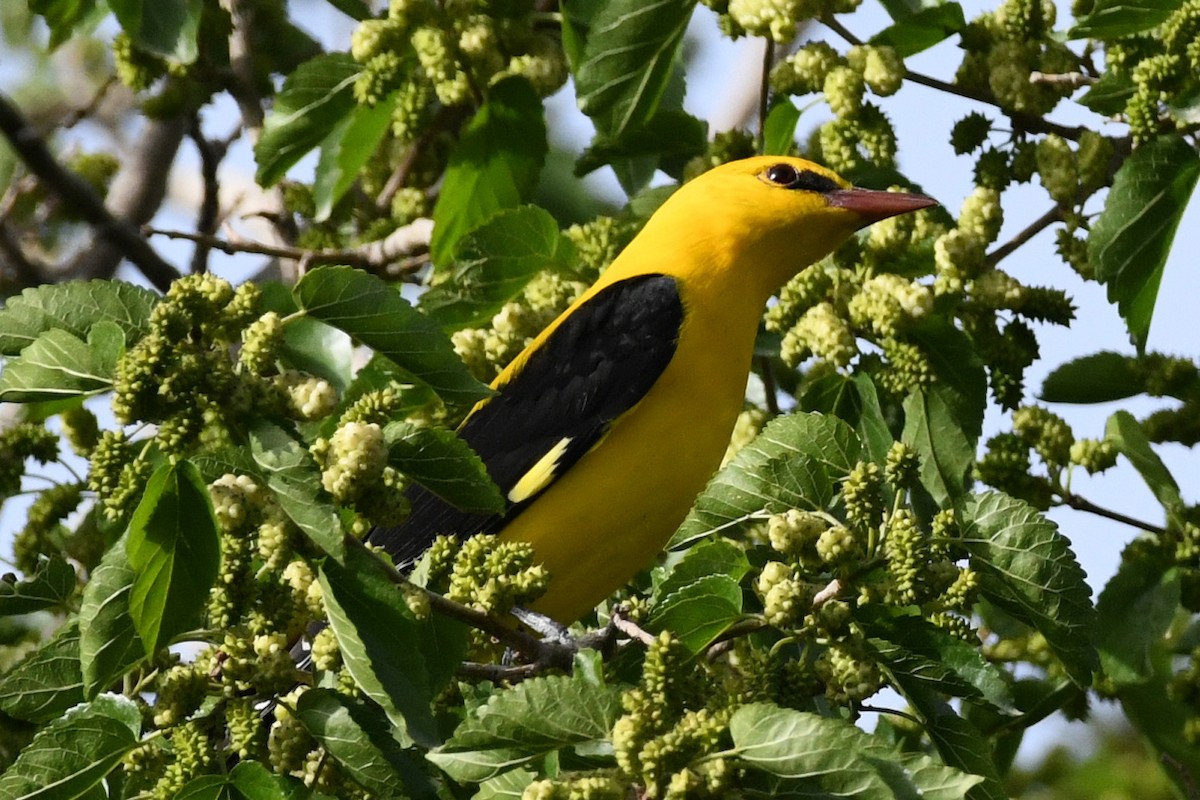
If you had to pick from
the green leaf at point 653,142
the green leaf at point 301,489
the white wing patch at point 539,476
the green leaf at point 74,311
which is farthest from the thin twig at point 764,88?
the green leaf at point 301,489

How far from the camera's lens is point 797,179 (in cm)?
448

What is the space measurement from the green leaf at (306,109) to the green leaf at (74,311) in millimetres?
1919

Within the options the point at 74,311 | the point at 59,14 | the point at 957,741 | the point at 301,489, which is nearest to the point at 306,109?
the point at 59,14

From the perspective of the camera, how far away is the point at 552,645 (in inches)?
116

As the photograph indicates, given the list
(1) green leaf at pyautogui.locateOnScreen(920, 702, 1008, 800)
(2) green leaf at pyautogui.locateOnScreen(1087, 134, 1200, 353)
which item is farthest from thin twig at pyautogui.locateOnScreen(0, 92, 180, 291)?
(1) green leaf at pyautogui.locateOnScreen(920, 702, 1008, 800)

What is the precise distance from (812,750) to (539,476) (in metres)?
1.86

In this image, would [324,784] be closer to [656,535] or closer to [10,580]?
[10,580]

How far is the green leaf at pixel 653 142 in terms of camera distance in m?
4.46

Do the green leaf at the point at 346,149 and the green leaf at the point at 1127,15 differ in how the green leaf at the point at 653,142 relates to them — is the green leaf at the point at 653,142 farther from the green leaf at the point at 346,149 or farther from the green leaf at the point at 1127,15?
the green leaf at the point at 1127,15

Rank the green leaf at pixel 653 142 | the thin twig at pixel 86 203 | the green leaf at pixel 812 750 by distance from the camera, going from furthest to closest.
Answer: the thin twig at pixel 86 203, the green leaf at pixel 653 142, the green leaf at pixel 812 750

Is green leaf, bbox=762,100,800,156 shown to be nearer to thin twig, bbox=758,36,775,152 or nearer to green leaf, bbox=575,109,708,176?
thin twig, bbox=758,36,775,152

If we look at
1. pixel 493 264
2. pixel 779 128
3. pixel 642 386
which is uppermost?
pixel 779 128

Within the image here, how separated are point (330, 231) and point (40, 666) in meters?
2.70

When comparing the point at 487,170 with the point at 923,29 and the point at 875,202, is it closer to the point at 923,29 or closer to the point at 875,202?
the point at 875,202
